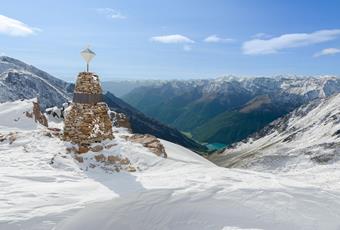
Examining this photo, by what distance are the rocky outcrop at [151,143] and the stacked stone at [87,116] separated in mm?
2919

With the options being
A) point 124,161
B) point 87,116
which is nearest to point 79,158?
point 124,161

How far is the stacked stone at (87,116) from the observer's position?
23.3 m

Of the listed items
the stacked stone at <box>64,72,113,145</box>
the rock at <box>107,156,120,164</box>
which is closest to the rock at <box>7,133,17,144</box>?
the stacked stone at <box>64,72,113,145</box>

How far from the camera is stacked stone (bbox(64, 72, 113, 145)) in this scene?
23.3 meters

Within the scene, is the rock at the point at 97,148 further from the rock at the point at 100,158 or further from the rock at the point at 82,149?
the rock at the point at 100,158

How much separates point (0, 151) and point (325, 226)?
17433 mm

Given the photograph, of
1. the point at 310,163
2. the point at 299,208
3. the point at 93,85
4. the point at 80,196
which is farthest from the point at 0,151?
the point at 310,163

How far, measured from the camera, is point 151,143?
26344 mm

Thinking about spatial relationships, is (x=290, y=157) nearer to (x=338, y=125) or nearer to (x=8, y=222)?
(x=338, y=125)

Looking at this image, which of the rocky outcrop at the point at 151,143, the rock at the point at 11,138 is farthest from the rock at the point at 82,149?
the rock at the point at 11,138

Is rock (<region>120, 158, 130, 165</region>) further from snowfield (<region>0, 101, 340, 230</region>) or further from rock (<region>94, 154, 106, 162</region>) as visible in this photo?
snowfield (<region>0, 101, 340, 230</region>)

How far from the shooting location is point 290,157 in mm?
146375

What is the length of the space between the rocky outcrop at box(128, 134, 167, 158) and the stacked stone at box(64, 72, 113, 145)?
2.92 metres

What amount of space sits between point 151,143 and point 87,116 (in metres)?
4.81
